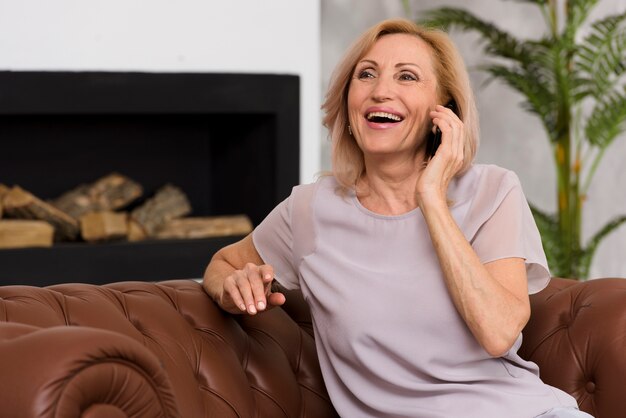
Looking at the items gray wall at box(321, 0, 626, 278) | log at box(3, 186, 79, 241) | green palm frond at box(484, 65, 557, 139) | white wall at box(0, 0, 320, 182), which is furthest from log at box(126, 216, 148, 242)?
green palm frond at box(484, 65, 557, 139)

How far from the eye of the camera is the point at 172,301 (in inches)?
88.7

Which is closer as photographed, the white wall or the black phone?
the black phone

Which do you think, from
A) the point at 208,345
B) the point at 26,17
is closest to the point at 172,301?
the point at 208,345

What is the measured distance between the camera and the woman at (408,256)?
2051 millimetres

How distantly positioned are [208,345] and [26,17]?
2.39 m

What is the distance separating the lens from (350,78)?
2.35 m

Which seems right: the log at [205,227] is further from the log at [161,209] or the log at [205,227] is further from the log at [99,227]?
the log at [99,227]

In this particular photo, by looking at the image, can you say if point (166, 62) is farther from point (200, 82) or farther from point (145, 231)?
point (145, 231)

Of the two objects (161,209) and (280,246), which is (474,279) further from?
(161,209)

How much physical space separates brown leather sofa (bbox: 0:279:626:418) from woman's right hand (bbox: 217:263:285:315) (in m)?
0.12

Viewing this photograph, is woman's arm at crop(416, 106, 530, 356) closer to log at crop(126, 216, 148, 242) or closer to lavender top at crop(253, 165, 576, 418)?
lavender top at crop(253, 165, 576, 418)

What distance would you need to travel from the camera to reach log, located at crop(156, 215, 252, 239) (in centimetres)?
470

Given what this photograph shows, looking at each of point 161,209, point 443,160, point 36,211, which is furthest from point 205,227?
point 443,160

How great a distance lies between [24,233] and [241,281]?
2385 mm
